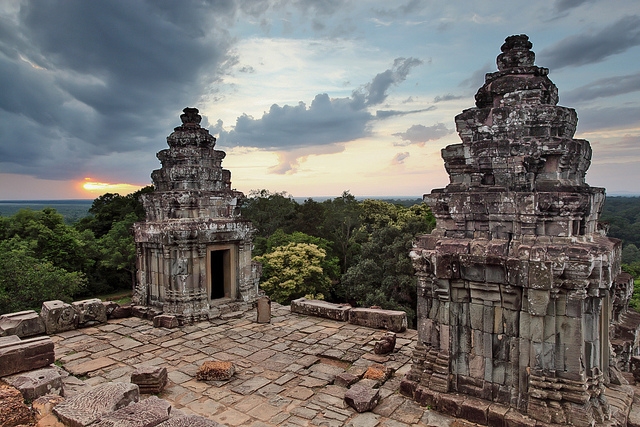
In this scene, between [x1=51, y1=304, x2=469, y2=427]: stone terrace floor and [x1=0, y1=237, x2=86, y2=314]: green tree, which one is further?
[x1=0, y1=237, x2=86, y2=314]: green tree

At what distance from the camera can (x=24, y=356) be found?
7.01 m

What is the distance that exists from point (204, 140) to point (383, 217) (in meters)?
22.6

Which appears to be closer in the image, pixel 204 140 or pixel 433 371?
pixel 433 371

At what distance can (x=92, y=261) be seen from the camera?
2503 centimetres

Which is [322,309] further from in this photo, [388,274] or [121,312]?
[388,274]

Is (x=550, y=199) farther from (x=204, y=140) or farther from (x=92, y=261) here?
(x=92, y=261)

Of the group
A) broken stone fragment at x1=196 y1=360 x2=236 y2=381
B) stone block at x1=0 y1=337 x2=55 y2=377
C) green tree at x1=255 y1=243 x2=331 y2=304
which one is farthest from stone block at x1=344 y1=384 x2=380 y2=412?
green tree at x1=255 y1=243 x2=331 y2=304

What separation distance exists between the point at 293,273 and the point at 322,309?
9.04 metres

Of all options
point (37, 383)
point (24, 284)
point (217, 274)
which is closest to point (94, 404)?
point (37, 383)

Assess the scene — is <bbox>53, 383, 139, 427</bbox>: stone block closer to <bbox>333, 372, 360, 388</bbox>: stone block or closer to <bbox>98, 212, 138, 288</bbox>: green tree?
<bbox>333, 372, 360, 388</bbox>: stone block

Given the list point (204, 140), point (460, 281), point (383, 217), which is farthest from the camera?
point (383, 217)

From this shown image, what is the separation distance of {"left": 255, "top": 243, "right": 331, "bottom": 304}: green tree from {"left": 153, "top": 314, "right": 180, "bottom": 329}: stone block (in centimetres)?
952

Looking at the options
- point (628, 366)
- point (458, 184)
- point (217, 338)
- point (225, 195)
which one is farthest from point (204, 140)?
point (628, 366)

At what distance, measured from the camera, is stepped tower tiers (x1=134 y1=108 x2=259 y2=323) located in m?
10.7
